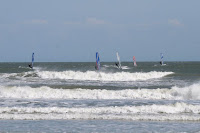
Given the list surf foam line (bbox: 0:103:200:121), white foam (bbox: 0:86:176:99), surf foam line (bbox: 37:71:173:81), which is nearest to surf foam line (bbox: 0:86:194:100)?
white foam (bbox: 0:86:176:99)

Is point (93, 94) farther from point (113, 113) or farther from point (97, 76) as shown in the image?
point (97, 76)

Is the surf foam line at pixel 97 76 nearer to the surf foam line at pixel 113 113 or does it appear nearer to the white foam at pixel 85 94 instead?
the white foam at pixel 85 94

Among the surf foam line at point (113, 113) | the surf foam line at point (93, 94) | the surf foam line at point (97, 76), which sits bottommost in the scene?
the surf foam line at point (113, 113)

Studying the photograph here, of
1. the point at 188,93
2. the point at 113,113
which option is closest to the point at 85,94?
the point at 188,93

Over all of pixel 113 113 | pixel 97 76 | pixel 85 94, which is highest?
pixel 97 76

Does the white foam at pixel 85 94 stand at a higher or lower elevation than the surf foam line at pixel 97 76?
lower

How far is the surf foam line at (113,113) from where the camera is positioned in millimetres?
14492

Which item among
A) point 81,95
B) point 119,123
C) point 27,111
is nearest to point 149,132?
point 119,123

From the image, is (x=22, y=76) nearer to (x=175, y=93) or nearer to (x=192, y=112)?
(x=175, y=93)

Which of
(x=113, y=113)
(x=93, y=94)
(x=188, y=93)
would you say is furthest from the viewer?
(x=188, y=93)

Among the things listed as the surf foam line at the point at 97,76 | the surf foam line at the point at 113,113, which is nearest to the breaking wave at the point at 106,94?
the surf foam line at the point at 113,113

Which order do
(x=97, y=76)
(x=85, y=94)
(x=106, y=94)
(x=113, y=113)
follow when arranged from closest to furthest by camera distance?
(x=113, y=113) < (x=106, y=94) < (x=85, y=94) < (x=97, y=76)

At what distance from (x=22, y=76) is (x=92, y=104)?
1083 inches

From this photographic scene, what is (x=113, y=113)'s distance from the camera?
50.6 feet
